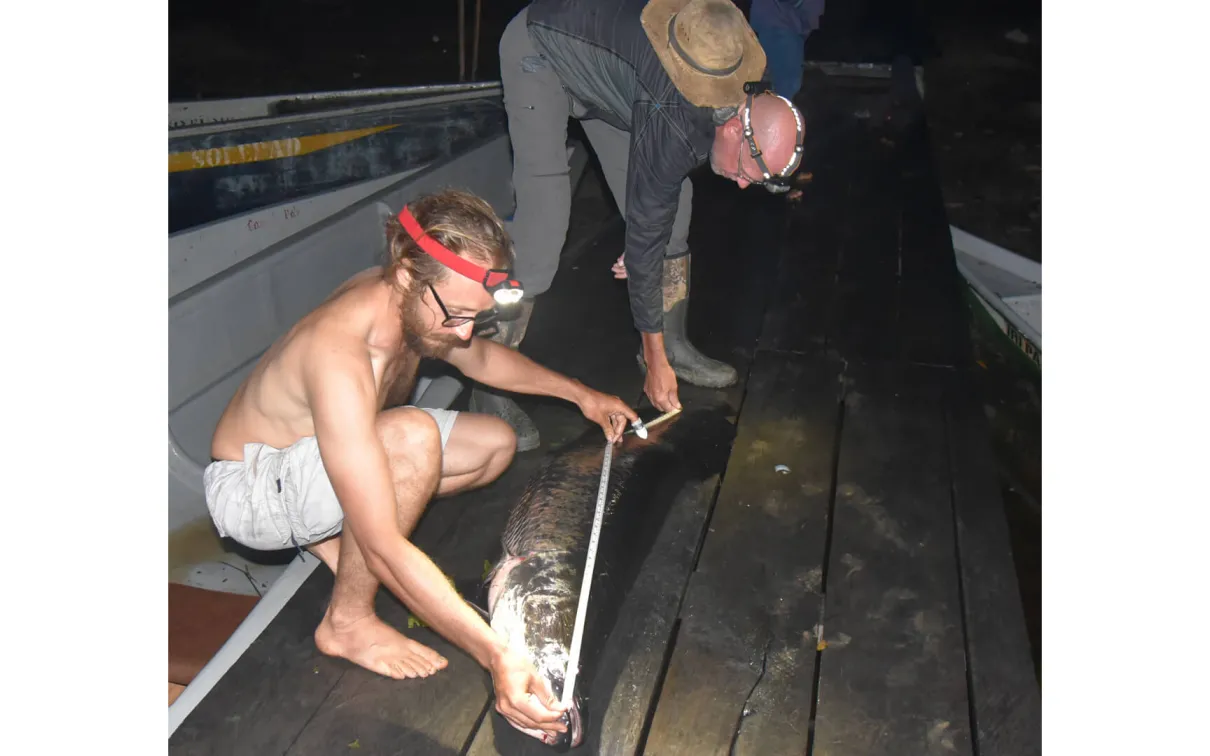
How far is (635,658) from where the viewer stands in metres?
2.64

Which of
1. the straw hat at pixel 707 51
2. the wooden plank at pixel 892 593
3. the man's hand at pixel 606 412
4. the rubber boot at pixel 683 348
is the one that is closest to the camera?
the wooden plank at pixel 892 593

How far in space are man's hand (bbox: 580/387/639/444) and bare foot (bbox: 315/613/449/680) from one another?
1017 mm

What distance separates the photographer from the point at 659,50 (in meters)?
2.92

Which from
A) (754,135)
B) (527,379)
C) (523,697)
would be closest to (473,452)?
(527,379)

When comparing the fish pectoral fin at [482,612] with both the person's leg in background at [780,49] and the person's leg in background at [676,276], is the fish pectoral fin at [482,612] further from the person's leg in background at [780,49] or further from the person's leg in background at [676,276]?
the person's leg in background at [780,49]

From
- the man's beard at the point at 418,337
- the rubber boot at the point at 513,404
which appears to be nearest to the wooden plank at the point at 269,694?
the man's beard at the point at 418,337

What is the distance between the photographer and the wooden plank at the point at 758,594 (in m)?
2.45

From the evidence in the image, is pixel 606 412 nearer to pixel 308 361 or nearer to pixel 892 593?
pixel 892 593

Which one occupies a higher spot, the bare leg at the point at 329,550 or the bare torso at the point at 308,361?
the bare torso at the point at 308,361

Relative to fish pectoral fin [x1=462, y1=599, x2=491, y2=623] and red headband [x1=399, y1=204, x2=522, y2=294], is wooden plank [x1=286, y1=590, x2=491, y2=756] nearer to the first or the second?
fish pectoral fin [x1=462, y1=599, x2=491, y2=623]

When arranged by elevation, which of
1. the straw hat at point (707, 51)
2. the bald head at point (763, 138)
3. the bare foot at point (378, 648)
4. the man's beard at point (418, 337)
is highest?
the straw hat at point (707, 51)

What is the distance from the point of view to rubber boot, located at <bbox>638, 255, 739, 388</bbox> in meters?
3.92

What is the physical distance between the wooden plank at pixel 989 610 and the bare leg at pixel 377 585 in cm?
142

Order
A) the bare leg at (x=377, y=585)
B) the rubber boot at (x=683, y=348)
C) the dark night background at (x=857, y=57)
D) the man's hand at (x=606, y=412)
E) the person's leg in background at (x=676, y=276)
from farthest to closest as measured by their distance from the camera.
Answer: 1. the dark night background at (x=857, y=57)
2. the rubber boot at (x=683, y=348)
3. the person's leg in background at (x=676, y=276)
4. the man's hand at (x=606, y=412)
5. the bare leg at (x=377, y=585)
